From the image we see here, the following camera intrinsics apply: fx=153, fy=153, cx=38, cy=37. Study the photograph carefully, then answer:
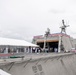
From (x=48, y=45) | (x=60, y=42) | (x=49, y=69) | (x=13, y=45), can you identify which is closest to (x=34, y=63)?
(x=49, y=69)

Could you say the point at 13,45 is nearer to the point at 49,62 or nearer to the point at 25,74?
the point at 49,62

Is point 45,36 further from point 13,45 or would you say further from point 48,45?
point 13,45

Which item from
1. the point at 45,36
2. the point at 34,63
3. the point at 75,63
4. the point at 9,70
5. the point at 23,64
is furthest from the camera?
the point at 45,36

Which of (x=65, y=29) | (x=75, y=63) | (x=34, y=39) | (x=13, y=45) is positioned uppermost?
(x=65, y=29)

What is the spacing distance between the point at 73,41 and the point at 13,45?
30110 mm

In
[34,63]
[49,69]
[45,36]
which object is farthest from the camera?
[45,36]

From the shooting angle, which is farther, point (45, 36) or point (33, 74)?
point (45, 36)

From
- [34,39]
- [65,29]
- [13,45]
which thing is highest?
[65,29]

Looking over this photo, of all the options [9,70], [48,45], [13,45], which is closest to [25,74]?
[9,70]

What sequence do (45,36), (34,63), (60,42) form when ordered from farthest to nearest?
(45,36) < (60,42) < (34,63)

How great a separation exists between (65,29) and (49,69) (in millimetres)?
31213

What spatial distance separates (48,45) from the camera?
46.2 m

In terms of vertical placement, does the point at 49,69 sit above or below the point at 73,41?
below

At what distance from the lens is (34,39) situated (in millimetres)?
45344
